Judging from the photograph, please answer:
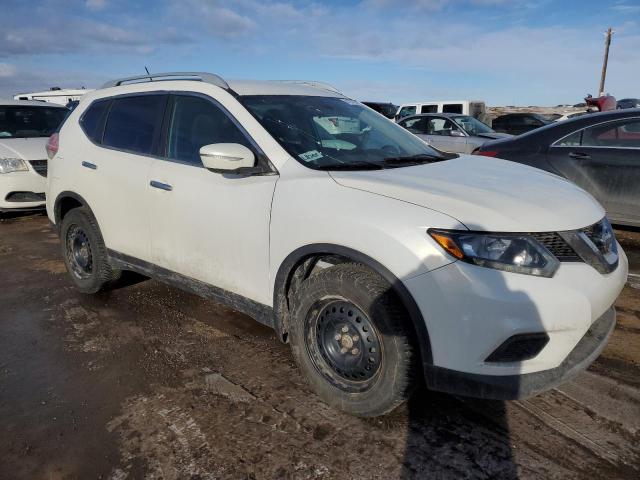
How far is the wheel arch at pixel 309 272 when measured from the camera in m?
2.23

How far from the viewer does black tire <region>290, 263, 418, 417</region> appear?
7.63 ft

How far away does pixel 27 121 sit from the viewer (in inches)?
331

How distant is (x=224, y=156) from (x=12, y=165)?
235 inches

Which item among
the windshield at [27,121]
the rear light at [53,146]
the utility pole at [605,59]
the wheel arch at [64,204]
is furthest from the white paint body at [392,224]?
the utility pole at [605,59]

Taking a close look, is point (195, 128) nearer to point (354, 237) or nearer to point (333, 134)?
point (333, 134)

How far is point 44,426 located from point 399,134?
298 centimetres

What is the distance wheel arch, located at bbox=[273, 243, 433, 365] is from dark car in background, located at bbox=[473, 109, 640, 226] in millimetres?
4074

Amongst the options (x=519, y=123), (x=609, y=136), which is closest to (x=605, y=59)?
(x=519, y=123)

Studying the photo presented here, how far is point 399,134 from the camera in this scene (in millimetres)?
3760

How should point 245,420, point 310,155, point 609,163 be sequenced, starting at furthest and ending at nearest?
point 609,163 < point 310,155 < point 245,420

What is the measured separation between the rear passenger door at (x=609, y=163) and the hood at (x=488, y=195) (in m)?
2.83

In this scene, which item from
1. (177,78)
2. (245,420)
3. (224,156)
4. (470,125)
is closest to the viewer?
(245,420)

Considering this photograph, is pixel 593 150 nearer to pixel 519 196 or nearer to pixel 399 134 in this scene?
pixel 399 134

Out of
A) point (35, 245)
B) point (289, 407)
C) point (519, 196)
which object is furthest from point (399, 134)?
point (35, 245)
